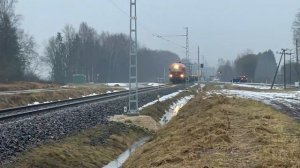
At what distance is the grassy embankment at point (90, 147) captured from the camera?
52.6 feet

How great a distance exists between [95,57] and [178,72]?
62.2 meters

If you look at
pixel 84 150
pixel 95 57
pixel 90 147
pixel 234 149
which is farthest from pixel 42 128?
pixel 95 57

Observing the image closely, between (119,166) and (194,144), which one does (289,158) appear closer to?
(194,144)

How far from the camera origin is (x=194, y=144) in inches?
588

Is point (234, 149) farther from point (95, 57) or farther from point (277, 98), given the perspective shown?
point (95, 57)

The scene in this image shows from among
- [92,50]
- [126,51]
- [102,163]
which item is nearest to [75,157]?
[102,163]

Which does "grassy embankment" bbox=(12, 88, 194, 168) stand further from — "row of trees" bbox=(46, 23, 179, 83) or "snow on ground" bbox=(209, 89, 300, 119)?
"row of trees" bbox=(46, 23, 179, 83)

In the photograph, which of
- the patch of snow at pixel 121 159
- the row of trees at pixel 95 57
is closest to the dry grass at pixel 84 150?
the patch of snow at pixel 121 159

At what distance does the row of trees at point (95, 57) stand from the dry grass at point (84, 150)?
108468 mm

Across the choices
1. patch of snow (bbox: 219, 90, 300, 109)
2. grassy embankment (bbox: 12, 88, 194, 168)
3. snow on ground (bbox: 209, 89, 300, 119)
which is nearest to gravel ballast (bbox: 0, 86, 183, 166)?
grassy embankment (bbox: 12, 88, 194, 168)

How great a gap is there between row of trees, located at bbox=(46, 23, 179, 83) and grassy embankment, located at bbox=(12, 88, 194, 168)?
105 metres

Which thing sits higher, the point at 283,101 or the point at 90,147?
A: the point at 283,101

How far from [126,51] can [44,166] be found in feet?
516

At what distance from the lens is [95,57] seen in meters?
155
